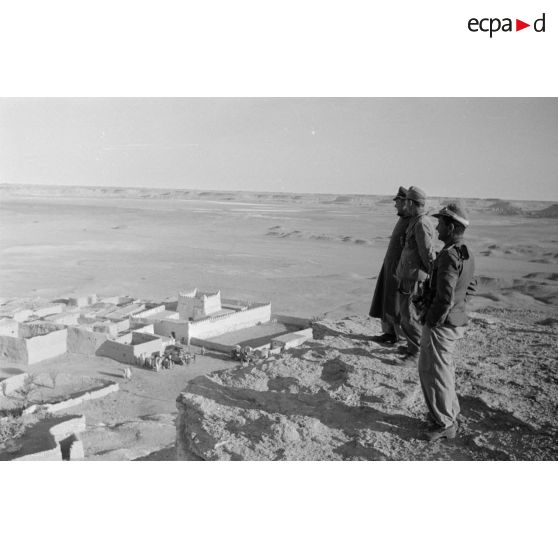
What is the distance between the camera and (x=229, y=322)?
54.6 feet

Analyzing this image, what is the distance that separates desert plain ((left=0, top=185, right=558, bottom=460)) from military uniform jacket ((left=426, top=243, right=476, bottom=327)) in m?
0.83

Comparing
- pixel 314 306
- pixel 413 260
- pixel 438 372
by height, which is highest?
pixel 413 260

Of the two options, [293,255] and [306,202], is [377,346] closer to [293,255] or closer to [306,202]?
[293,255]

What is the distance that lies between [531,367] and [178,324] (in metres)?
12.0

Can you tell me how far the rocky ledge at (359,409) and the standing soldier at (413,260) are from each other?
1.27ft

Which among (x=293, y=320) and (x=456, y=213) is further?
(x=293, y=320)

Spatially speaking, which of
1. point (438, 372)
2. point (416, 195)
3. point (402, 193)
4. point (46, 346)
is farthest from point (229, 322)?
point (438, 372)

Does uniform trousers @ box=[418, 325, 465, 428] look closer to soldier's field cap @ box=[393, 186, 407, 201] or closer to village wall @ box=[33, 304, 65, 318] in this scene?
soldier's field cap @ box=[393, 186, 407, 201]

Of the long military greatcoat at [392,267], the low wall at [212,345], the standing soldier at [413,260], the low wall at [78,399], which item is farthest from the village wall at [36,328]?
the standing soldier at [413,260]

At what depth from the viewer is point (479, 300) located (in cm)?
1934

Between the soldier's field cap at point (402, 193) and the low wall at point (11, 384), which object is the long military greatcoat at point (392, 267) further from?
the low wall at point (11, 384)

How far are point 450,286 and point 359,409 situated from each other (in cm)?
122

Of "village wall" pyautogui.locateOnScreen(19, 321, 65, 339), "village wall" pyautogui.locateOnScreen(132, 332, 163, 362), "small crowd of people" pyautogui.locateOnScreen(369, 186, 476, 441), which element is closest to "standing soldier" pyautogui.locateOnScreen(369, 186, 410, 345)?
"small crowd of people" pyautogui.locateOnScreen(369, 186, 476, 441)

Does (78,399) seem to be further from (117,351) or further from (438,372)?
(438,372)
